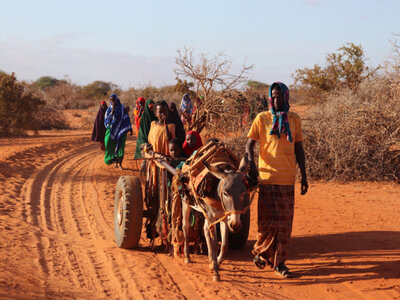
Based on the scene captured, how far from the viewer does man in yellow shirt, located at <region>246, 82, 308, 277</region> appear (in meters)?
4.91

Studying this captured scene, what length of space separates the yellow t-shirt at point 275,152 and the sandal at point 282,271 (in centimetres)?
94

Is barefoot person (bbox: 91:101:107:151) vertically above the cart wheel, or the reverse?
barefoot person (bbox: 91:101:107:151)

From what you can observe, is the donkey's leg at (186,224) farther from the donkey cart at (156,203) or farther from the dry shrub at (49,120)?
the dry shrub at (49,120)

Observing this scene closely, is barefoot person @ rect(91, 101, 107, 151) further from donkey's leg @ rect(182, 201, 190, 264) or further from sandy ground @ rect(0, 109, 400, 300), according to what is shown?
donkey's leg @ rect(182, 201, 190, 264)

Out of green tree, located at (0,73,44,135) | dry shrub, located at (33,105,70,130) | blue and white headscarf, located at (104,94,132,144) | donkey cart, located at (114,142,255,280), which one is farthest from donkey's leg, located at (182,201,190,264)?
dry shrub, located at (33,105,70,130)

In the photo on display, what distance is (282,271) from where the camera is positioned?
16.1 feet

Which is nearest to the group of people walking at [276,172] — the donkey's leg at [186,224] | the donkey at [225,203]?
the donkey at [225,203]

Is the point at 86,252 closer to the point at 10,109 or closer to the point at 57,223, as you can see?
the point at 57,223

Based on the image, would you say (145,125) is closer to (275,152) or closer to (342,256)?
(275,152)

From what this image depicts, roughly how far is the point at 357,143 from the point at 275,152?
6658 millimetres

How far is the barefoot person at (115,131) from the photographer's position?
12484 millimetres

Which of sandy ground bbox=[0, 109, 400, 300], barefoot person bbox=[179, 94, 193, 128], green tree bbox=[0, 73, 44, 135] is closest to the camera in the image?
sandy ground bbox=[0, 109, 400, 300]

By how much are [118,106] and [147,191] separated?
22.9 ft

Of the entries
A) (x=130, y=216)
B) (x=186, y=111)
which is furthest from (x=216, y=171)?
(x=186, y=111)
